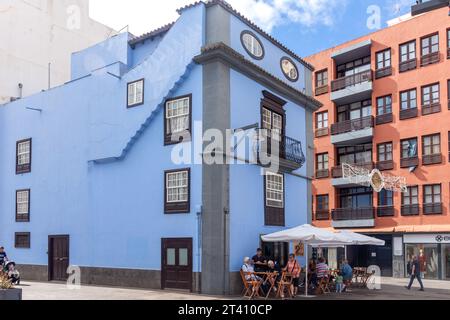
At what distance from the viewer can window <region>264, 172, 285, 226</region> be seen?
877 inches

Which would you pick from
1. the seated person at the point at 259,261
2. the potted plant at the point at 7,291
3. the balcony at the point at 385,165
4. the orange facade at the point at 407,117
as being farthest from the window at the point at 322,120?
the potted plant at the point at 7,291

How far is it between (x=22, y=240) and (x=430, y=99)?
26266 mm

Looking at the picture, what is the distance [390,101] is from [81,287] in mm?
25417

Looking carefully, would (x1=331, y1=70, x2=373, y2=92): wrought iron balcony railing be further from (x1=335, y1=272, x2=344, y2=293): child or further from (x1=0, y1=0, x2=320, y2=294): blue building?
(x1=335, y1=272, x2=344, y2=293): child

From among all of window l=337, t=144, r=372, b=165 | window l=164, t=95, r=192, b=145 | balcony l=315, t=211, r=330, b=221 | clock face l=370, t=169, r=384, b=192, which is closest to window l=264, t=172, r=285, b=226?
window l=164, t=95, r=192, b=145

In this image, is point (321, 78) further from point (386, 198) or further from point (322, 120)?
point (386, 198)

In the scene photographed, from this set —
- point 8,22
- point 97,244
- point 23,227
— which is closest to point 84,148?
point 97,244

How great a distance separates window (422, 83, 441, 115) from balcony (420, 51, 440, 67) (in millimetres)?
1549

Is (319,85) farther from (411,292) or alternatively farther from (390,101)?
(411,292)

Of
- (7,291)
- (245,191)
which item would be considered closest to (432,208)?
Answer: (245,191)

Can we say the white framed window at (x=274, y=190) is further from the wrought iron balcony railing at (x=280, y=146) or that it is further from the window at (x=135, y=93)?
the window at (x=135, y=93)

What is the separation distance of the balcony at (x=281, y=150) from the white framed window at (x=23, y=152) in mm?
13058

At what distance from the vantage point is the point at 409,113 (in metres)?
36.4

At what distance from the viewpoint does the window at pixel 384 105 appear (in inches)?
1492
